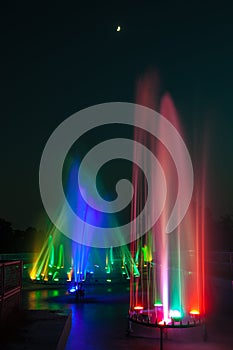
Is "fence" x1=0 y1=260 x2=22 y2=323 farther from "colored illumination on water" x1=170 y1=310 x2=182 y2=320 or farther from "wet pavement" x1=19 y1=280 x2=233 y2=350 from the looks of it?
"colored illumination on water" x1=170 y1=310 x2=182 y2=320

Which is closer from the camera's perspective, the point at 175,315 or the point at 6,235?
the point at 175,315

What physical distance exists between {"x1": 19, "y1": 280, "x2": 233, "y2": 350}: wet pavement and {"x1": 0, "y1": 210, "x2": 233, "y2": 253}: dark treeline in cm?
2432

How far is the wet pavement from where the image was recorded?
25.1 feet

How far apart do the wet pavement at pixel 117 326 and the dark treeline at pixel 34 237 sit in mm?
24318

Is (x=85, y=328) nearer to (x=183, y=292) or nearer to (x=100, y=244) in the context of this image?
(x=183, y=292)

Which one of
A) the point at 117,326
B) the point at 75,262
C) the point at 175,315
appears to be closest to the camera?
the point at 175,315

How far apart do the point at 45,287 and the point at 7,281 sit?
9.73m

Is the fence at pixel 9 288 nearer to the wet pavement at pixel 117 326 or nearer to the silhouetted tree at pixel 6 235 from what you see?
the wet pavement at pixel 117 326

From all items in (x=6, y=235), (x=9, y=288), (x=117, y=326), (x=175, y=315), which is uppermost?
(x=6, y=235)

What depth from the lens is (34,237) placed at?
50.4 metres

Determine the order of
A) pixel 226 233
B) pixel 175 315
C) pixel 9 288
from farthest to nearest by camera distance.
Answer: pixel 226 233, pixel 9 288, pixel 175 315

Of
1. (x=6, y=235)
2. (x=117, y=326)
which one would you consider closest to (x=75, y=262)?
(x=117, y=326)

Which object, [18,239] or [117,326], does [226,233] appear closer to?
[18,239]

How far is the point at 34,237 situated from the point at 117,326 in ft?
138
